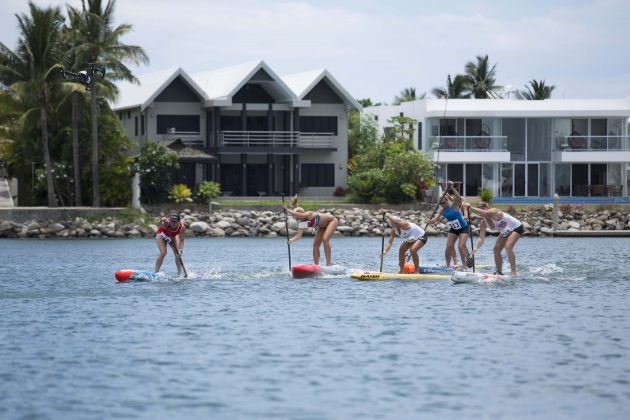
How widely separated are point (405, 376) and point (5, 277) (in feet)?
63.3

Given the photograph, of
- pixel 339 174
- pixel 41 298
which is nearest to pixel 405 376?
pixel 41 298

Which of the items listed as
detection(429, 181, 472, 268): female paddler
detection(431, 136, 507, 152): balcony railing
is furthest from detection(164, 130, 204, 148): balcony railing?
detection(429, 181, 472, 268): female paddler

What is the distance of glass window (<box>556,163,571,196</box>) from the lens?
72.8 m

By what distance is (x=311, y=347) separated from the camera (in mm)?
19781

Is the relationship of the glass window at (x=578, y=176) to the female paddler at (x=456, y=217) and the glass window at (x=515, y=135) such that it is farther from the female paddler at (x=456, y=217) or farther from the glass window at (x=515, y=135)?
→ the female paddler at (x=456, y=217)

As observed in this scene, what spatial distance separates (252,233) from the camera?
191 ft

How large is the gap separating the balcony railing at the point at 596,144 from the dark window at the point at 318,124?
45.8 ft

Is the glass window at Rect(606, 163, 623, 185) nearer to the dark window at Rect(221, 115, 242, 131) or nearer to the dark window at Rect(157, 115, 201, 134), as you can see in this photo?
the dark window at Rect(221, 115, 242, 131)

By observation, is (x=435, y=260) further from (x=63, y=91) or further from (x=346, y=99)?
(x=346, y=99)

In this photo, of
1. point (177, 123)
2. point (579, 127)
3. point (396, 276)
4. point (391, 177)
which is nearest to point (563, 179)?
point (579, 127)

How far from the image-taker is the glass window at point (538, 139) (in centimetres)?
7369

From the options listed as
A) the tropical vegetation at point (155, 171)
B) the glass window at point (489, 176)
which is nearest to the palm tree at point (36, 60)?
the tropical vegetation at point (155, 171)

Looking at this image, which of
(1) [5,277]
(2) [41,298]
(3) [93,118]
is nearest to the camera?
(2) [41,298]

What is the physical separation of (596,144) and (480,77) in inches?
1216
